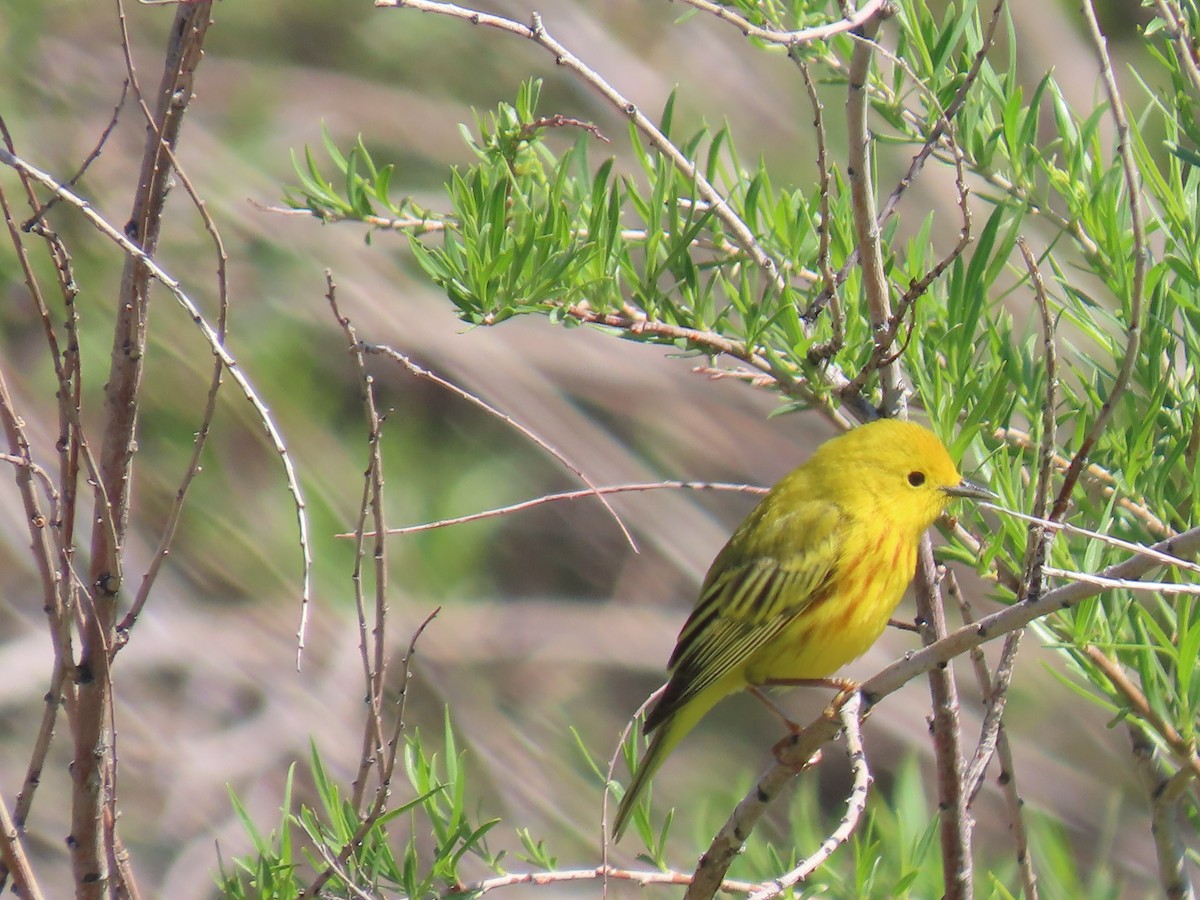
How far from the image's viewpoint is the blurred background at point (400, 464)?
4.95m

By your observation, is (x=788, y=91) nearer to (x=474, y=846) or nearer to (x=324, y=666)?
(x=324, y=666)

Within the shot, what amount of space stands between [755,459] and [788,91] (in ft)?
4.91

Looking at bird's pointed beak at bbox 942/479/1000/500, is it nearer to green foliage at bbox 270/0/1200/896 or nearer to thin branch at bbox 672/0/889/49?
green foliage at bbox 270/0/1200/896

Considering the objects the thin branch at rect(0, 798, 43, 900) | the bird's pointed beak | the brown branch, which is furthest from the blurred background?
the thin branch at rect(0, 798, 43, 900)

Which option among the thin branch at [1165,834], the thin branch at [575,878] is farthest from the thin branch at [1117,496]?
the thin branch at [575,878]

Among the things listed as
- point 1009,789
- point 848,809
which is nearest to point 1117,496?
point 1009,789

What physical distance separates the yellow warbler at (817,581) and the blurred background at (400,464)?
1538 mm

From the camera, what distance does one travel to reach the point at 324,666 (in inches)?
203

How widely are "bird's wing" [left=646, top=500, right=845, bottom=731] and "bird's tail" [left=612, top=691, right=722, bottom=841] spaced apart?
0.12ft

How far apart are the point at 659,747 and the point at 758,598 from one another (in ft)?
1.26

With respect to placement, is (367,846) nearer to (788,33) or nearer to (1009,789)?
(1009,789)

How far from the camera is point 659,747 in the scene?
119 inches

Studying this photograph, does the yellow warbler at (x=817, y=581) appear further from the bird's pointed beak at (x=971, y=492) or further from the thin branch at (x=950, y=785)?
the thin branch at (x=950, y=785)

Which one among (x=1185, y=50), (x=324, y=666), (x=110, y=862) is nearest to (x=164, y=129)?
(x=110, y=862)
